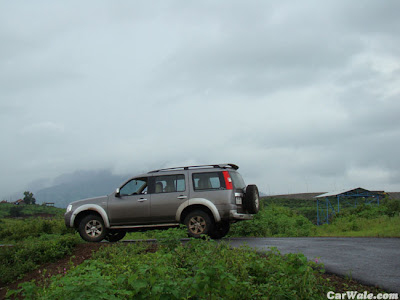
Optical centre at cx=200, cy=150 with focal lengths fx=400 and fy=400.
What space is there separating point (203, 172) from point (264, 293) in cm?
697

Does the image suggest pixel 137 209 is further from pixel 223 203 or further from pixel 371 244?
pixel 371 244

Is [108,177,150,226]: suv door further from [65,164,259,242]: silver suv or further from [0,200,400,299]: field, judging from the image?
[0,200,400,299]: field

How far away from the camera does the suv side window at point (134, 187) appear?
12391 millimetres

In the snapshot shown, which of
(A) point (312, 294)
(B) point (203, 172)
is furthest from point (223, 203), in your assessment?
(A) point (312, 294)

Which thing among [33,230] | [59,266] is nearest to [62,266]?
[59,266]

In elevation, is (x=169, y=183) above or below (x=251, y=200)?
above

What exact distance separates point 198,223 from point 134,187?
2.41 metres

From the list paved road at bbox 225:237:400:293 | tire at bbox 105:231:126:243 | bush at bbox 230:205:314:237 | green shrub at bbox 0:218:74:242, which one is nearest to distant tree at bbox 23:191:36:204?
green shrub at bbox 0:218:74:242

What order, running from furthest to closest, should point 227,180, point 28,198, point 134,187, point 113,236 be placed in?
point 28,198 → point 113,236 → point 134,187 → point 227,180

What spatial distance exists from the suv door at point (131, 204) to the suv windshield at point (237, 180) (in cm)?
262

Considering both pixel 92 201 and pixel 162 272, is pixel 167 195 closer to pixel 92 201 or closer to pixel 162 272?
pixel 92 201

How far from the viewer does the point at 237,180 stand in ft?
40.4

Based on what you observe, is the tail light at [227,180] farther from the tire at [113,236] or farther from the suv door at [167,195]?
the tire at [113,236]

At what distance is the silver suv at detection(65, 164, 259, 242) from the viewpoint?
1145cm
